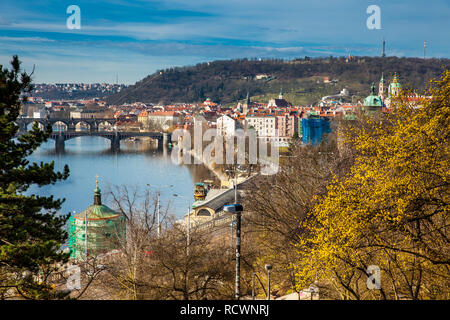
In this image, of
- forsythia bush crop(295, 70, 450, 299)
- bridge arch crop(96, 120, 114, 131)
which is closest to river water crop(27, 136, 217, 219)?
forsythia bush crop(295, 70, 450, 299)

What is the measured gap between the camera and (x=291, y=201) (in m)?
9.51

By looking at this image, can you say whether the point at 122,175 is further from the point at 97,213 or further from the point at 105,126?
the point at 105,126

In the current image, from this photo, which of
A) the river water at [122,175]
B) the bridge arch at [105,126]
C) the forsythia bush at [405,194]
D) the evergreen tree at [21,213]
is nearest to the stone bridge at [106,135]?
the river water at [122,175]

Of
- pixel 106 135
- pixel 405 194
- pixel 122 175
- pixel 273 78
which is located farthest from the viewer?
pixel 273 78

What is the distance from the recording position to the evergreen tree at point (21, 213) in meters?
4.65

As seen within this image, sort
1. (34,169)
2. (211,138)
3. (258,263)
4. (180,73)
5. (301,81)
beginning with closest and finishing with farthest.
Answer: (34,169) → (258,263) → (211,138) → (301,81) → (180,73)

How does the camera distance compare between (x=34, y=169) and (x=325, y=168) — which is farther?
(x=325, y=168)

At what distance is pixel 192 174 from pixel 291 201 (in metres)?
20.7

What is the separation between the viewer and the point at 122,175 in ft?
93.2

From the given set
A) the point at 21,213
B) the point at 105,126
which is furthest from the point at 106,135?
the point at 21,213

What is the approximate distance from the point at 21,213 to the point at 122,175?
23.7 meters
